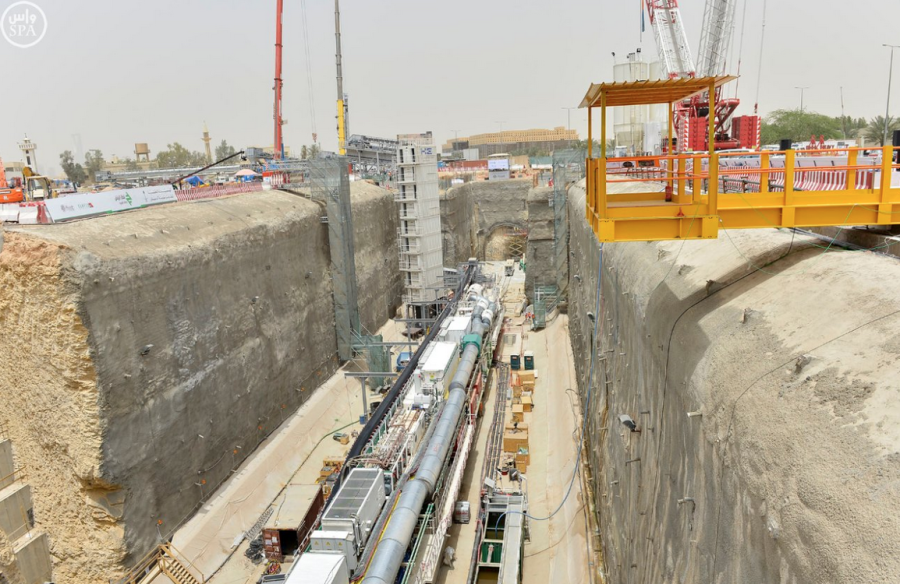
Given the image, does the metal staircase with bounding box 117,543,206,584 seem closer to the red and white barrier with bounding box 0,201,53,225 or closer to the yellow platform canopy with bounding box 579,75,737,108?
the red and white barrier with bounding box 0,201,53,225

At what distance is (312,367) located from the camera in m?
25.0

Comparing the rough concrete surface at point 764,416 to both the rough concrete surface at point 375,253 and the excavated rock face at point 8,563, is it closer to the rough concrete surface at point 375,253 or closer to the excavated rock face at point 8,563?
the excavated rock face at point 8,563

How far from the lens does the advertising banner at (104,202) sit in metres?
15.8

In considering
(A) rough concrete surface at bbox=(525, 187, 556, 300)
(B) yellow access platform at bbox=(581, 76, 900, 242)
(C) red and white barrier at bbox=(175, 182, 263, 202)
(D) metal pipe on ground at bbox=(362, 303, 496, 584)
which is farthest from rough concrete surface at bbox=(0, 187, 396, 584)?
(A) rough concrete surface at bbox=(525, 187, 556, 300)

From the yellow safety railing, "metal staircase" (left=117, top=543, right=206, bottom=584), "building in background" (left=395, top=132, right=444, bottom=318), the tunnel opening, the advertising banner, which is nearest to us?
the yellow safety railing

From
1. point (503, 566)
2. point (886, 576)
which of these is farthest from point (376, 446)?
point (886, 576)

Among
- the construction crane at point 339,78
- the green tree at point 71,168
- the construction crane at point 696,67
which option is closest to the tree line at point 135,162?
the green tree at point 71,168

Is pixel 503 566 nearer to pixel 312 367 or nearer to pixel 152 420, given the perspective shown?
pixel 152 420

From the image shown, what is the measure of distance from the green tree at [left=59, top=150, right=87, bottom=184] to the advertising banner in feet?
190

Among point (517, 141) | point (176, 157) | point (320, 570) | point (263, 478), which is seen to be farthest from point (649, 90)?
point (517, 141)

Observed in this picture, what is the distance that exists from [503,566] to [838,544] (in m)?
11.2

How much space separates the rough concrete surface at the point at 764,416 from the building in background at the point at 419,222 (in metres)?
23.7

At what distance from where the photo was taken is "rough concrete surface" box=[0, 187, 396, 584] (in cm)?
1364

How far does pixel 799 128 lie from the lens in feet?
148
